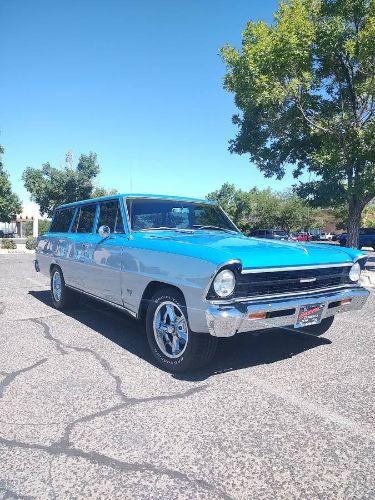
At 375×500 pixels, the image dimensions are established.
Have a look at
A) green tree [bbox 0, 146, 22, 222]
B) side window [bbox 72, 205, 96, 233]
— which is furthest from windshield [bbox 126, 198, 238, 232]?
green tree [bbox 0, 146, 22, 222]

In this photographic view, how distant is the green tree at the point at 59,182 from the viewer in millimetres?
36719

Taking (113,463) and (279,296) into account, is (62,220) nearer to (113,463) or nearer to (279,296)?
(279,296)

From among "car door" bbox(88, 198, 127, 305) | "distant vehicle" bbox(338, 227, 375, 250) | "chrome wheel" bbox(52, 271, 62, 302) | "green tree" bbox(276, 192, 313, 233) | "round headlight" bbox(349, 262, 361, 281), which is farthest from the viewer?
"green tree" bbox(276, 192, 313, 233)

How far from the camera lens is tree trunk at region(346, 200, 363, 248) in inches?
580

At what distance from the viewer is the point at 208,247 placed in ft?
11.6

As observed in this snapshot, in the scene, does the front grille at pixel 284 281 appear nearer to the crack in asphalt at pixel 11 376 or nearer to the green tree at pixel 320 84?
the crack in asphalt at pixel 11 376

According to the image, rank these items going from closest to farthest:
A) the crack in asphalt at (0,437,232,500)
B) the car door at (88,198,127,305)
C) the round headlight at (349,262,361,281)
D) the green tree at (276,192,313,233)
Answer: the crack in asphalt at (0,437,232,500), the round headlight at (349,262,361,281), the car door at (88,198,127,305), the green tree at (276,192,313,233)

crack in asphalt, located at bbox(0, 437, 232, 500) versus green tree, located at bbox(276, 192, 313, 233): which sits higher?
green tree, located at bbox(276, 192, 313, 233)

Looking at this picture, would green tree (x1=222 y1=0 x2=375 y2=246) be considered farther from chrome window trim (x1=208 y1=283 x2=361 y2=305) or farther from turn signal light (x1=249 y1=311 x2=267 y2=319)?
turn signal light (x1=249 y1=311 x2=267 y2=319)

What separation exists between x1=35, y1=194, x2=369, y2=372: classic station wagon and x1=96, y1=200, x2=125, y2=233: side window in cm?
1

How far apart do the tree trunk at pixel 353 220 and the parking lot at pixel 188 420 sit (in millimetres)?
10968

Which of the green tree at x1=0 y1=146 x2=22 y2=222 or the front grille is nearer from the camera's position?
the front grille

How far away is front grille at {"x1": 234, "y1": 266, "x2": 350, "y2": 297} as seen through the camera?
3.44m

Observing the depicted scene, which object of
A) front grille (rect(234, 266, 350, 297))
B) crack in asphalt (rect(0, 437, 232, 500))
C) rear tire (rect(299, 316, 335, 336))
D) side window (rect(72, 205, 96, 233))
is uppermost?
side window (rect(72, 205, 96, 233))
